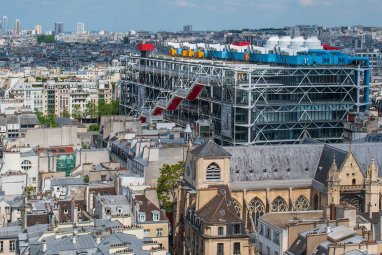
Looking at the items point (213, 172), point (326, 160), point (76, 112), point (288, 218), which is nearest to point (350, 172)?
point (326, 160)

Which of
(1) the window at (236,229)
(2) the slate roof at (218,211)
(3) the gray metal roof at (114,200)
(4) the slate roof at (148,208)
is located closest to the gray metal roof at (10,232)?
(3) the gray metal roof at (114,200)

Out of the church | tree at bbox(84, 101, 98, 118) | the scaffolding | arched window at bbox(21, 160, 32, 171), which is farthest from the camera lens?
tree at bbox(84, 101, 98, 118)

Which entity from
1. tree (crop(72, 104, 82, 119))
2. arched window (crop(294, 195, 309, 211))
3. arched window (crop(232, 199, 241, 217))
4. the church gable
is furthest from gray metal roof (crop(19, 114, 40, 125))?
the church gable

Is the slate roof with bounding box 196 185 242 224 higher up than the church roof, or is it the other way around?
the church roof

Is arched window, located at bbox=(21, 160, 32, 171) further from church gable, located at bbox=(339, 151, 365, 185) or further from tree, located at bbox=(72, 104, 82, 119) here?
tree, located at bbox=(72, 104, 82, 119)

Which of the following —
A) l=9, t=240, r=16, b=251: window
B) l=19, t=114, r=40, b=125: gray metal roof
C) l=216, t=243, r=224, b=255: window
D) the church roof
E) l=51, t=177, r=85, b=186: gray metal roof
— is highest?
the church roof

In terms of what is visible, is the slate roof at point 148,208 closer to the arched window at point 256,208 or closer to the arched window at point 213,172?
the arched window at point 213,172

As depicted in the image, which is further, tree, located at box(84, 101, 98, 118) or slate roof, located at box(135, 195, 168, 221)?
tree, located at box(84, 101, 98, 118)
